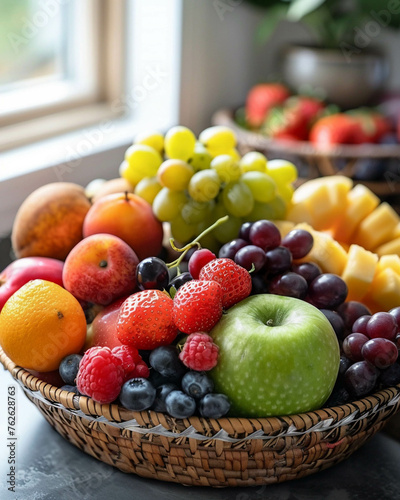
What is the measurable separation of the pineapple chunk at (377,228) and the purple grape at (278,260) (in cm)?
25

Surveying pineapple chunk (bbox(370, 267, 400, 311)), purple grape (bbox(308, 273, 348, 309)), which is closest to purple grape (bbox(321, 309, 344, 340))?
purple grape (bbox(308, 273, 348, 309))

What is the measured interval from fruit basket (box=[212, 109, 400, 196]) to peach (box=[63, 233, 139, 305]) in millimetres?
691

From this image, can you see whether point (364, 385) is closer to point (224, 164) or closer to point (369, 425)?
point (369, 425)

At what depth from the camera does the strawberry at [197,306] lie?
2.23 feet

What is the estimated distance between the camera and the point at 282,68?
1791mm

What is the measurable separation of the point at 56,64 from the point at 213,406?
1.21 m

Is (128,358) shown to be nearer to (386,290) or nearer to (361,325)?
(361,325)

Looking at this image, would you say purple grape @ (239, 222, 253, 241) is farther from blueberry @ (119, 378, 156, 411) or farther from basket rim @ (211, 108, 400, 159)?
basket rim @ (211, 108, 400, 159)

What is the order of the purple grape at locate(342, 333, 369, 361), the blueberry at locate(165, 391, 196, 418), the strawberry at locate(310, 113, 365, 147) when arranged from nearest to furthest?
the blueberry at locate(165, 391, 196, 418) → the purple grape at locate(342, 333, 369, 361) → the strawberry at locate(310, 113, 365, 147)

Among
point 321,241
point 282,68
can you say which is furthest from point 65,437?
point 282,68

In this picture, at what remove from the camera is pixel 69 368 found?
70cm

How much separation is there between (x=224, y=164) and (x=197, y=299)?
33cm

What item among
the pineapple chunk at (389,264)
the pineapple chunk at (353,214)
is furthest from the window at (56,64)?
the pineapple chunk at (389,264)

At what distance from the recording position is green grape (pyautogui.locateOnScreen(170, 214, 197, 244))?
0.95 meters
